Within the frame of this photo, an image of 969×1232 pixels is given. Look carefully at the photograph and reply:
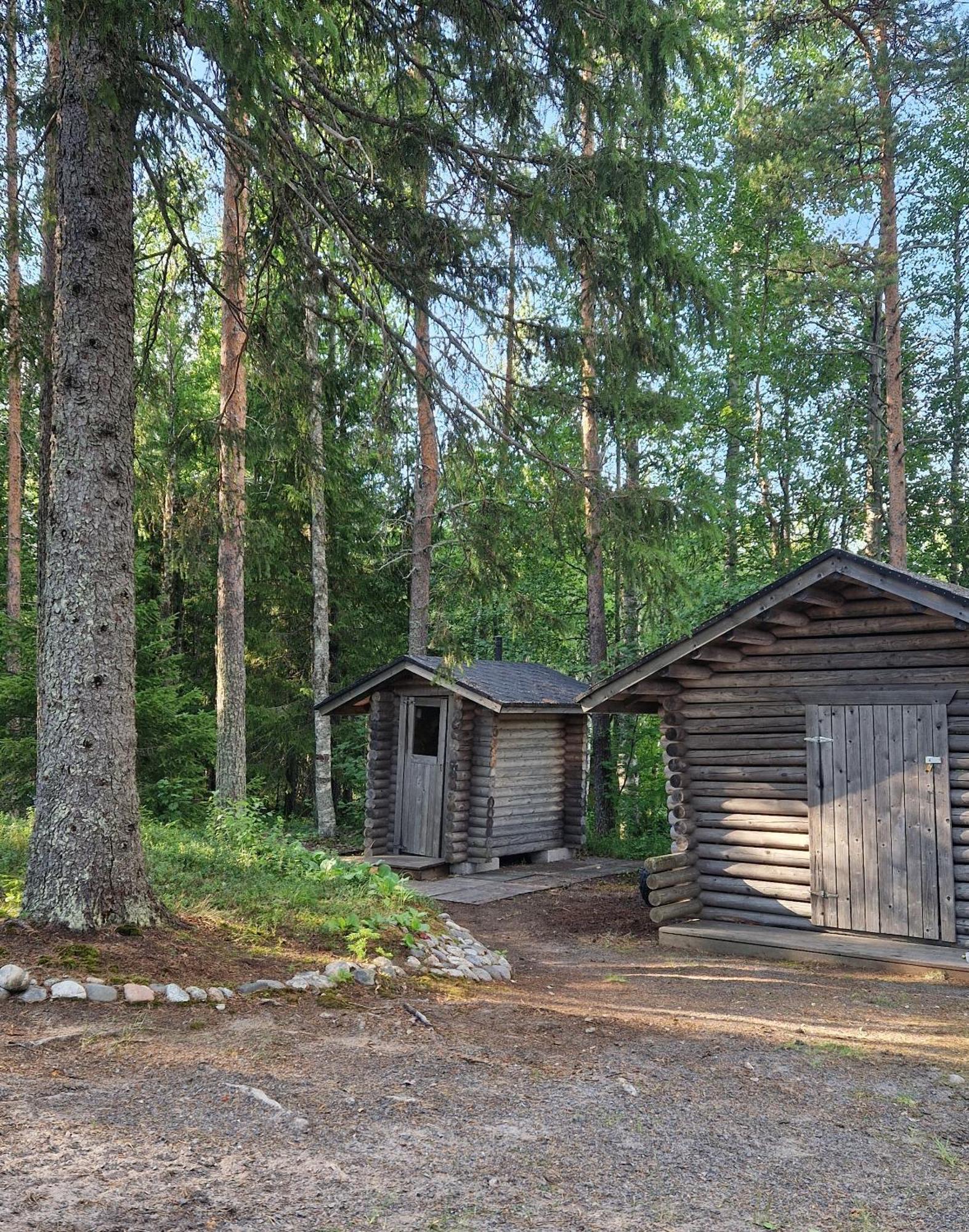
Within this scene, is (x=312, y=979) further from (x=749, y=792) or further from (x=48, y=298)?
(x=48, y=298)

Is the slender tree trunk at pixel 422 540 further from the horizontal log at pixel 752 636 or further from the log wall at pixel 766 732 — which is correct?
the horizontal log at pixel 752 636

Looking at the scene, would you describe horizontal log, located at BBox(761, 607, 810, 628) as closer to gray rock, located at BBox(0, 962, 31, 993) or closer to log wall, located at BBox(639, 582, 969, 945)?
log wall, located at BBox(639, 582, 969, 945)

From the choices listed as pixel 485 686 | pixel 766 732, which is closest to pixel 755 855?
pixel 766 732

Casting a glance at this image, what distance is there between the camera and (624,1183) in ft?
12.3

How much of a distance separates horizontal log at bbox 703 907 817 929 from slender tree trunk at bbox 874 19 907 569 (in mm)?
7718

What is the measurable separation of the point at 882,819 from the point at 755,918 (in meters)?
1.72

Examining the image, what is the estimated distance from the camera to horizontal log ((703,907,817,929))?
934cm

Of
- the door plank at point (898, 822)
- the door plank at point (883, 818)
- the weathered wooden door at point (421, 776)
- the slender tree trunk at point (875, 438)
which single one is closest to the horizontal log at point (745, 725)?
the door plank at point (883, 818)

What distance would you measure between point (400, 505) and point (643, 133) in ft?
42.9

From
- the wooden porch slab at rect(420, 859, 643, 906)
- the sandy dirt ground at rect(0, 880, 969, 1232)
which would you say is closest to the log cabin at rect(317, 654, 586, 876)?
the wooden porch slab at rect(420, 859, 643, 906)

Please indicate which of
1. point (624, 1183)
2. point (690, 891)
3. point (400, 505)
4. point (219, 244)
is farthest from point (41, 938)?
point (400, 505)

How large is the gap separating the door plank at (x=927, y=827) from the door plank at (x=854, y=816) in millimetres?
545

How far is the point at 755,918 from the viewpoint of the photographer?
9.60 metres

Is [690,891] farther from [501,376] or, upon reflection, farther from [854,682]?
[501,376]
